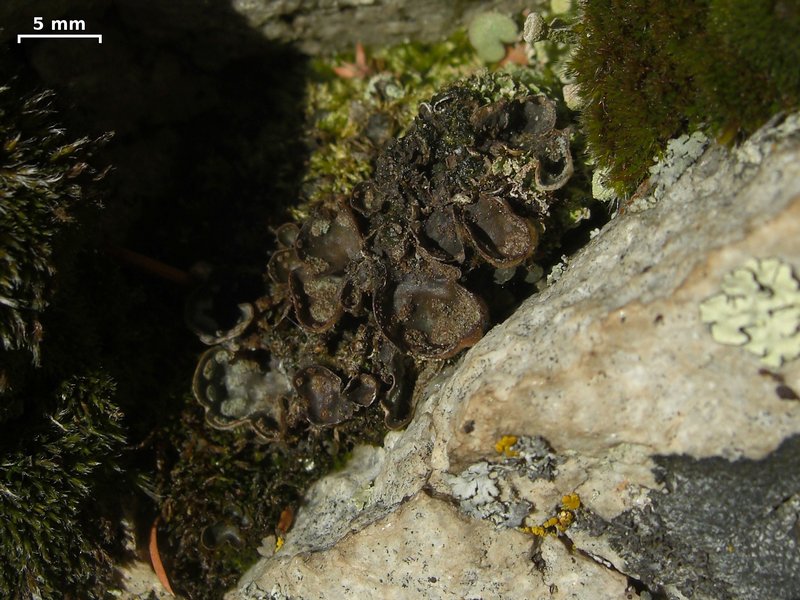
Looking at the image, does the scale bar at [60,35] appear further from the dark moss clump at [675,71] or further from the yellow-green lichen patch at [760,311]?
the yellow-green lichen patch at [760,311]

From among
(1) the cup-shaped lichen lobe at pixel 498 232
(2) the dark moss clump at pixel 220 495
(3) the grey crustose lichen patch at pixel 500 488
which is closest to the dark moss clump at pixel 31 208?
(2) the dark moss clump at pixel 220 495

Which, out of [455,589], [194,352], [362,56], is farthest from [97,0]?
[455,589]

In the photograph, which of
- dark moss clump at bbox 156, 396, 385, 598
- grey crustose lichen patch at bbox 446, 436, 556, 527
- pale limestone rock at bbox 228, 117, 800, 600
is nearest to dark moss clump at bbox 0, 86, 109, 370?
dark moss clump at bbox 156, 396, 385, 598

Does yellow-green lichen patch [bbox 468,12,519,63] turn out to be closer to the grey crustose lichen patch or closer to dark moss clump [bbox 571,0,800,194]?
dark moss clump [bbox 571,0,800,194]

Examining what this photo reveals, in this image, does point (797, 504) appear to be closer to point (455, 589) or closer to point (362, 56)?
point (455, 589)

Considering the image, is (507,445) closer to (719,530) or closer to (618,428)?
(618,428)

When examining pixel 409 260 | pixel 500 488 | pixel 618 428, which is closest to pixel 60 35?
pixel 409 260
